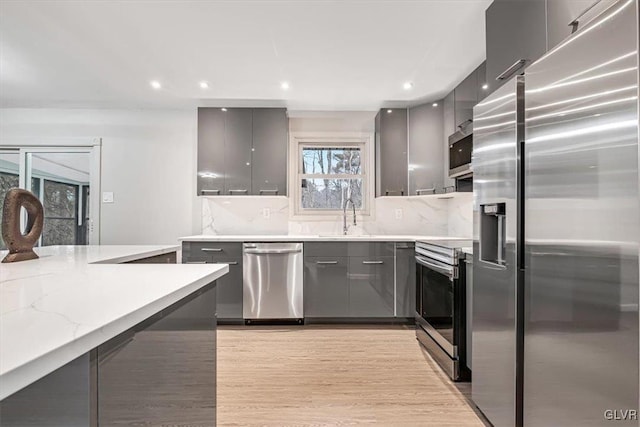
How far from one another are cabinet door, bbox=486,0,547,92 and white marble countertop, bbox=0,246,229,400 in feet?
5.27

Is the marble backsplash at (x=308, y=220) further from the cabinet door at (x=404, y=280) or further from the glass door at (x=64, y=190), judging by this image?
the glass door at (x=64, y=190)

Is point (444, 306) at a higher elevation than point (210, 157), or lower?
lower

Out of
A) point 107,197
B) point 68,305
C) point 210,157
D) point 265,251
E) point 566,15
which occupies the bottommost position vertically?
point 265,251

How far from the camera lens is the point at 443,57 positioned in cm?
270

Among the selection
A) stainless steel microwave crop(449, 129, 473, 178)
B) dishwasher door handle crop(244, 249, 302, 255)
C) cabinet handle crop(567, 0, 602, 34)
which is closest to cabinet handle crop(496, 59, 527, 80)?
cabinet handle crop(567, 0, 602, 34)

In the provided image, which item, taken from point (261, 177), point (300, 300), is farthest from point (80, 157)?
point (300, 300)

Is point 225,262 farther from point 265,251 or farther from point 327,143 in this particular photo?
point 327,143

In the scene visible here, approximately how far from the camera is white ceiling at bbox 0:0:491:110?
6.92 feet

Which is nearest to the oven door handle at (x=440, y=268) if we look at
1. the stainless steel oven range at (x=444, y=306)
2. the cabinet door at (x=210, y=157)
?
the stainless steel oven range at (x=444, y=306)

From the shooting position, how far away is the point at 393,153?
3.71 meters

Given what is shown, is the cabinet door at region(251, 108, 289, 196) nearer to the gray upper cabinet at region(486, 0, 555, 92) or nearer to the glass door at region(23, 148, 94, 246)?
the glass door at region(23, 148, 94, 246)

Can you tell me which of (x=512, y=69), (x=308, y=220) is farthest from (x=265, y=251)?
(x=512, y=69)

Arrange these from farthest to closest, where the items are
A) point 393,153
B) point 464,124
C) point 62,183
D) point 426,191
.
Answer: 1. point 62,183
2. point 393,153
3. point 426,191
4. point 464,124

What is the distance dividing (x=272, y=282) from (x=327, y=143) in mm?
1813
